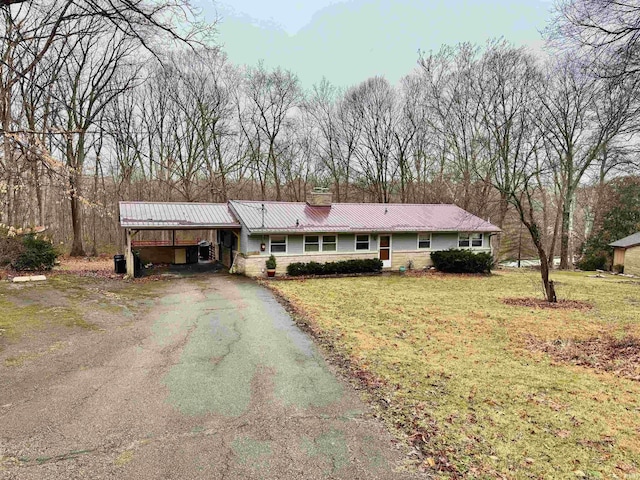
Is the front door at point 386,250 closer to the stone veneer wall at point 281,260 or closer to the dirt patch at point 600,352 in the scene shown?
the stone veneer wall at point 281,260

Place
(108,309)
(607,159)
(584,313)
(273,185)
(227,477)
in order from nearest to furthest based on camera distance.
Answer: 1. (227,477)
2. (108,309)
3. (584,313)
4. (607,159)
5. (273,185)

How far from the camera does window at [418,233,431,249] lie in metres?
20.0

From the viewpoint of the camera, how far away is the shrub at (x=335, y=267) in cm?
1691

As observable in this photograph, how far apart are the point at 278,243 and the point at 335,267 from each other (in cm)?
297

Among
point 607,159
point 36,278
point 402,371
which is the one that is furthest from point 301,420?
point 607,159

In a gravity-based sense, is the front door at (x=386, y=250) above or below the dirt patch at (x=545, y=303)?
above

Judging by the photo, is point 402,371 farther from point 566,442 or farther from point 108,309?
point 108,309

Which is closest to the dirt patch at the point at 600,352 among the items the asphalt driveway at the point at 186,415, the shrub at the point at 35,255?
the asphalt driveway at the point at 186,415

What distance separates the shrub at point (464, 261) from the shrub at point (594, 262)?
40.9ft

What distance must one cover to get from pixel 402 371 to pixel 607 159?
1122 inches

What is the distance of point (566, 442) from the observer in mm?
3908

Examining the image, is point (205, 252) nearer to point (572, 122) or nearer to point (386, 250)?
point (386, 250)

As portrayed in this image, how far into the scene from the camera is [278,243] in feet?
56.4

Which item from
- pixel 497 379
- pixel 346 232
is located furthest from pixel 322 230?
pixel 497 379
